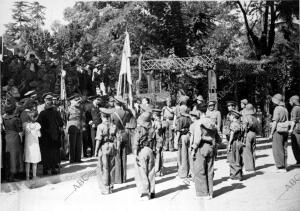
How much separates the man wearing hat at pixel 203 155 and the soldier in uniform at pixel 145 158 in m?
0.87

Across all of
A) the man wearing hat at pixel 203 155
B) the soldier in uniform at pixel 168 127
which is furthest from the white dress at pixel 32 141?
the soldier in uniform at pixel 168 127

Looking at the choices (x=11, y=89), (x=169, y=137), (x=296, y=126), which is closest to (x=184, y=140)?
(x=296, y=126)

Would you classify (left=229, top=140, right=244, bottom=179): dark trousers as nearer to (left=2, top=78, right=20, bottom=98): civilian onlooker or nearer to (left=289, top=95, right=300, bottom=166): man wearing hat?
(left=289, top=95, right=300, bottom=166): man wearing hat

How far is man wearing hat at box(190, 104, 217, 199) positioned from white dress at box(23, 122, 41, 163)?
3.80 meters

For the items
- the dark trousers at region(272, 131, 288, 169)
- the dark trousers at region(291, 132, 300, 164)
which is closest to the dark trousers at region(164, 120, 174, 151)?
the dark trousers at region(291, 132, 300, 164)

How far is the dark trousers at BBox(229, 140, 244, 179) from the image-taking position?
10.1 metres

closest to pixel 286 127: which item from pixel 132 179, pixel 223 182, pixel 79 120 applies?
pixel 223 182

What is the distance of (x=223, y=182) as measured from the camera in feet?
32.7

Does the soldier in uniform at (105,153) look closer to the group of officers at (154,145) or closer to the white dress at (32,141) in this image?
the group of officers at (154,145)

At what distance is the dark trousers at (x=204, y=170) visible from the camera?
8.34m

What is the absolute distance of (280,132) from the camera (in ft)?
36.2

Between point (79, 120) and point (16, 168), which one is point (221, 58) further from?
point (16, 168)

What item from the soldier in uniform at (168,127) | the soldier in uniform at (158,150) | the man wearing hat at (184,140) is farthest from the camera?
the soldier in uniform at (168,127)

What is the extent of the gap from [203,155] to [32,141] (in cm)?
414
